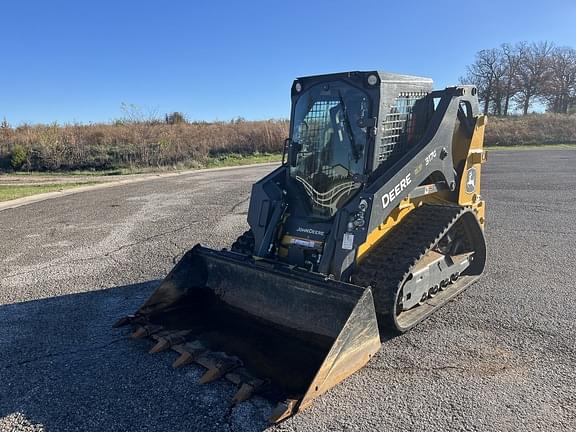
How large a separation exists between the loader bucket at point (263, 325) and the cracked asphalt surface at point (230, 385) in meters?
0.13

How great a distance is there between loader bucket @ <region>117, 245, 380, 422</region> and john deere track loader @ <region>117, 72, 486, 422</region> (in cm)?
1

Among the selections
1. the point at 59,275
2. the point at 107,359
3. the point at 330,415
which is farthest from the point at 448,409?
the point at 59,275

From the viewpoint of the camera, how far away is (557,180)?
47.1 ft

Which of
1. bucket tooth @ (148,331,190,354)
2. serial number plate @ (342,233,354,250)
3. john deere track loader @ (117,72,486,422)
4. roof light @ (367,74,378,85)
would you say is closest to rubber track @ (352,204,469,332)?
john deere track loader @ (117,72,486,422)

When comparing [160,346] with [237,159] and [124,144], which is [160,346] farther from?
[124,144]

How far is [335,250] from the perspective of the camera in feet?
13.7

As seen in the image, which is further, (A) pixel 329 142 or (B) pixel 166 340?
(A) pixel 329 142

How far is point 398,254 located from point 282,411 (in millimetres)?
1810

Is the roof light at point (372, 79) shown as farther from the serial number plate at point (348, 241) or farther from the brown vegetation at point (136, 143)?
the brown vegetation at point (136, 143)

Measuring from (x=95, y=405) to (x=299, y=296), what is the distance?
5.71 feet

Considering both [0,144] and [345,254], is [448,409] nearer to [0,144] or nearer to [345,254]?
[345,254]

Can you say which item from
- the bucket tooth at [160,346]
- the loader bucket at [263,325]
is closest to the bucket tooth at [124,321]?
the loader bucket at [263,325]

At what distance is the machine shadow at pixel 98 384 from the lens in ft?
10.1

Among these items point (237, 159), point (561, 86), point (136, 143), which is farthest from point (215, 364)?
point (561, 86)
